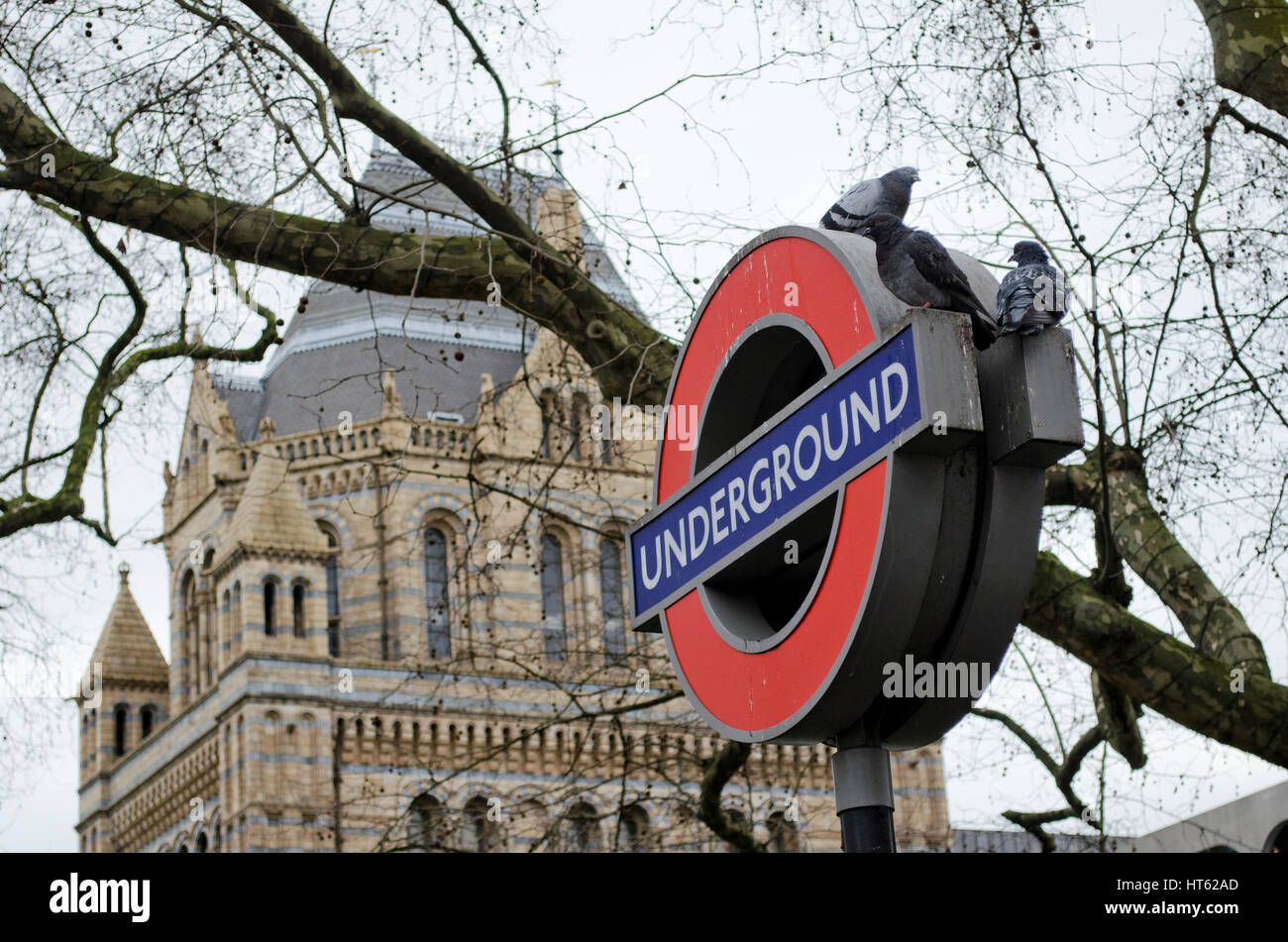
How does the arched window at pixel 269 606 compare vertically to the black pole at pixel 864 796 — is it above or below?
above

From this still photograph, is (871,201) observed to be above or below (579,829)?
above

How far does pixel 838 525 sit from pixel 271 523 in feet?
142

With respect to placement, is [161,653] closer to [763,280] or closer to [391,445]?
[391,445]

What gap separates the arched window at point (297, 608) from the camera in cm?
4662

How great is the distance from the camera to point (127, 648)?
52438 mm

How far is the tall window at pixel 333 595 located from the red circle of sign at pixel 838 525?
43077 millimetres

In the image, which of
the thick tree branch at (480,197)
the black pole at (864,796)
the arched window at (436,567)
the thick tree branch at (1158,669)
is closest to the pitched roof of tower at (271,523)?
the arched window at (436,567)

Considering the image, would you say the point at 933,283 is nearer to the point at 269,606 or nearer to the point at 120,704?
the point at 269,606

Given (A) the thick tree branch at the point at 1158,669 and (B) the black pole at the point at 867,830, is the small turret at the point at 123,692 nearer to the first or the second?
(A) the thick tree branch at the point at 1158,669

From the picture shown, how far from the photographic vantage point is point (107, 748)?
5278 centimetres

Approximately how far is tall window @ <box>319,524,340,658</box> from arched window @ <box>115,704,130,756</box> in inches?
269

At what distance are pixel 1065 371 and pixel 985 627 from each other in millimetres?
582

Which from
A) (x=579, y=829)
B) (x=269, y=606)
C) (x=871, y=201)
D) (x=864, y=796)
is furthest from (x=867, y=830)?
(x=269, y=606)
